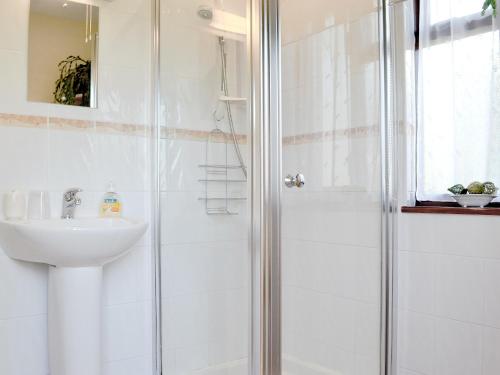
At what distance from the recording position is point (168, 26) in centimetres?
191

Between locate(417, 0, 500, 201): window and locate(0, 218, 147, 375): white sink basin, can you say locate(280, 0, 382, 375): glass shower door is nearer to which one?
locate(417, 0, 500, 201): window

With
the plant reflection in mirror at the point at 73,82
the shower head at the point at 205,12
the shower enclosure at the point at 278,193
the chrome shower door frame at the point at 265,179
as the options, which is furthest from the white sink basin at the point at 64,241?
the shower head at the point at 205,12

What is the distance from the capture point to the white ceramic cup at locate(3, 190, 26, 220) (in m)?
1.66

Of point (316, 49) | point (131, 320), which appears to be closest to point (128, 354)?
point (131, 320)

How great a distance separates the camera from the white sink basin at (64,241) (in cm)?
150

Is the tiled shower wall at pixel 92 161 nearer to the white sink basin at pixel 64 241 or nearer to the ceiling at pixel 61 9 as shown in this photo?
→ the ceiling at pixel 61 9

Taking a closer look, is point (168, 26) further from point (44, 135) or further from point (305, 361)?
point (305, 361)

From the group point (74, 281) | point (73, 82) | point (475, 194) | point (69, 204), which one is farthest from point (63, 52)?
point (475, 194)

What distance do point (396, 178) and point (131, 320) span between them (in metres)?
1.32

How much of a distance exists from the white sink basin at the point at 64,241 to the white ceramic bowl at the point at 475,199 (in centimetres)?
122

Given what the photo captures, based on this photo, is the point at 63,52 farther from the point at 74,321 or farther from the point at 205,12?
the point at 74,321

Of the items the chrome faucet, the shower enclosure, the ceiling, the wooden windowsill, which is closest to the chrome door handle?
the shower enclosure

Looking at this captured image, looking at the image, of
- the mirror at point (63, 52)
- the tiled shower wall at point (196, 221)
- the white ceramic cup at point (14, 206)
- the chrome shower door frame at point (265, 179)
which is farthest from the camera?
the mirror at point (63, 52)

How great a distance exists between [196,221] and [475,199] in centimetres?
105
